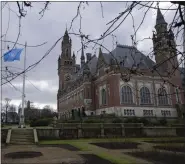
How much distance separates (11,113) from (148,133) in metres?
78.5

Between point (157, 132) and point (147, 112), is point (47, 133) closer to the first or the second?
point (157, 132)

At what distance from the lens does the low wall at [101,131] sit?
26261 millimetres

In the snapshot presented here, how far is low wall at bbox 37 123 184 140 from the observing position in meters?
26.3

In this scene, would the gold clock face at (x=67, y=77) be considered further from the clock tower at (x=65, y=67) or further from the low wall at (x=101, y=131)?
the low wall at (x=101, y=131)

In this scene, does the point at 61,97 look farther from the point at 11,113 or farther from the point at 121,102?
the point at 121,102

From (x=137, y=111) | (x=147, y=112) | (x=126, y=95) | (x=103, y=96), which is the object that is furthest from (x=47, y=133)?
(x=147, y=112)

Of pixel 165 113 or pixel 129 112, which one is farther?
pixel 165 113

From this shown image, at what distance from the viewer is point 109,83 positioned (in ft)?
177

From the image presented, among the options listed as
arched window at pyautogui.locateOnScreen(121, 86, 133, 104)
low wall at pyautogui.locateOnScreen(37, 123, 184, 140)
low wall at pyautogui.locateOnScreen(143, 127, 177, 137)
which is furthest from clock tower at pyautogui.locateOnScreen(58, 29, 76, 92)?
low wall at pyautogui.locateOnScreen(143, 127, 177, 137)

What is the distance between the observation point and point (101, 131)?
2841 cm

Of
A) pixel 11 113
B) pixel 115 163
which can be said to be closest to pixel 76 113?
pixel 115 163

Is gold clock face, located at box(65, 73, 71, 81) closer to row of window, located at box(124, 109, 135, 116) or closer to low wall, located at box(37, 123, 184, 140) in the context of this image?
row of window, located at box(124, 109, 135, 116)

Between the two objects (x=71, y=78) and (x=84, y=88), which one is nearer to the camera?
(x=84, y=88)

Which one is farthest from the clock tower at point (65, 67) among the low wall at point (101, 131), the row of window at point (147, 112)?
the low wall at point (101, 131)
